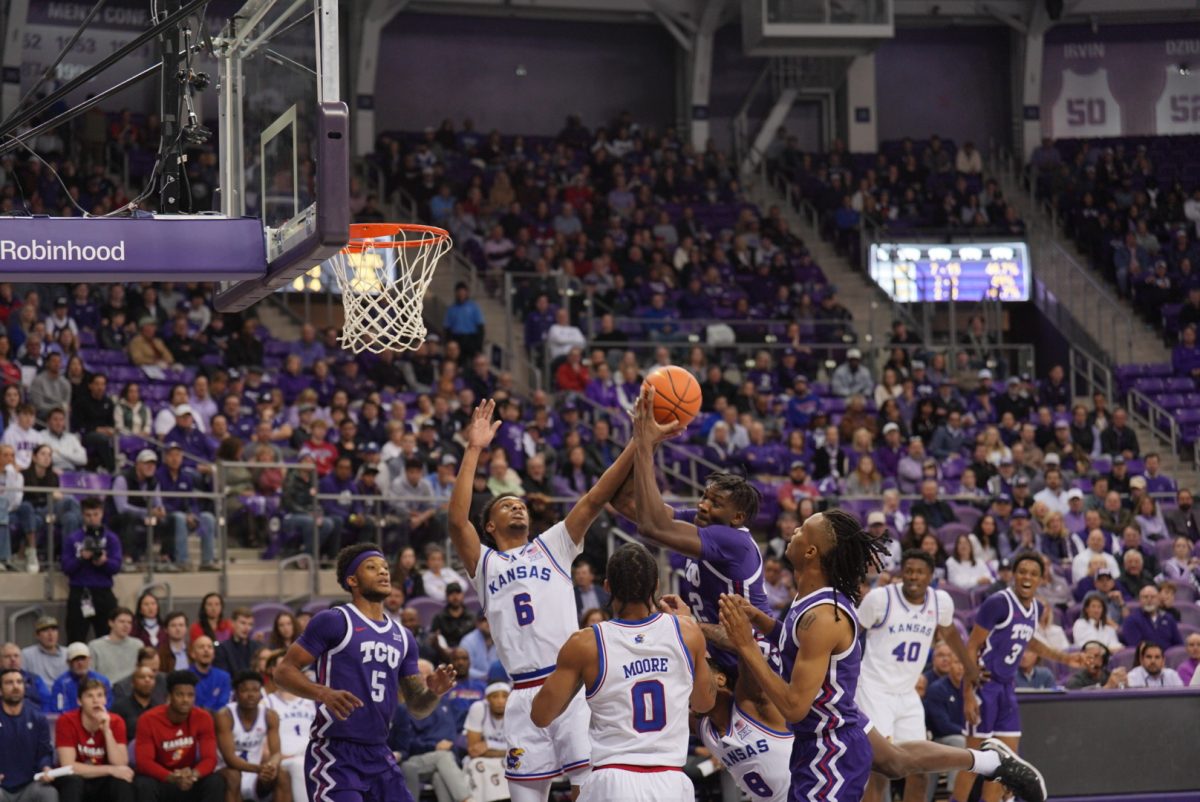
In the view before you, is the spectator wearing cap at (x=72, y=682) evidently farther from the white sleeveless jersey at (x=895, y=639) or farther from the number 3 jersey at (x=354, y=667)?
the white sleeveless jersey at (x=895, y=639)

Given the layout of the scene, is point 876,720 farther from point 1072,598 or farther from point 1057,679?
point 1072,598

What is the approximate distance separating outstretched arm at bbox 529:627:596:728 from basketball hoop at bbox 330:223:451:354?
123 inches

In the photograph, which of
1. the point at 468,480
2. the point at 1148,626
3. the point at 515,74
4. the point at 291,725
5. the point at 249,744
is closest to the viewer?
the point at 468,480

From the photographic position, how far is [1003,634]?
10.8 m

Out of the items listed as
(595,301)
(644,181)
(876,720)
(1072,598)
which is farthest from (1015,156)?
(876,720)

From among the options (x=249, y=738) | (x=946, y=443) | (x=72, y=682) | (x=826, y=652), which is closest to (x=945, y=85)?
(x=946, y=443)

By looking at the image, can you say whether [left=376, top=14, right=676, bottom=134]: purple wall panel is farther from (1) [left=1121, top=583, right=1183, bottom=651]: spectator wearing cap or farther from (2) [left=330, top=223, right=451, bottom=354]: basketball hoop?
(2) [left=330, top=223, right=451, bottom=354]: basketball hoop

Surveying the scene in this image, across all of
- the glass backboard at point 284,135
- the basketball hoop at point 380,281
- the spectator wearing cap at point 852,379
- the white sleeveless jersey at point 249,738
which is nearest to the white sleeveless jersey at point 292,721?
the white sleeveless jersey at point 249,738

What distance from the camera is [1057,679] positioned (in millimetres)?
15164

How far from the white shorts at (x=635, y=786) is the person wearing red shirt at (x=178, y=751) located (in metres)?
5.17

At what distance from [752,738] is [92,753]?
534 centimetres

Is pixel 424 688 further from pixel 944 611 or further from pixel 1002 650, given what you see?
pixel 1002 650

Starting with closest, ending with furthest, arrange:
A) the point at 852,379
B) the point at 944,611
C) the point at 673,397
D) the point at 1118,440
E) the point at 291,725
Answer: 1. the point at 673,397
2. the point at 944,611
3. the point at 291,725
4. the point at 1118,440
5. the point at 852,379

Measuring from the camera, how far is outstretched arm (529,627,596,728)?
653cm
